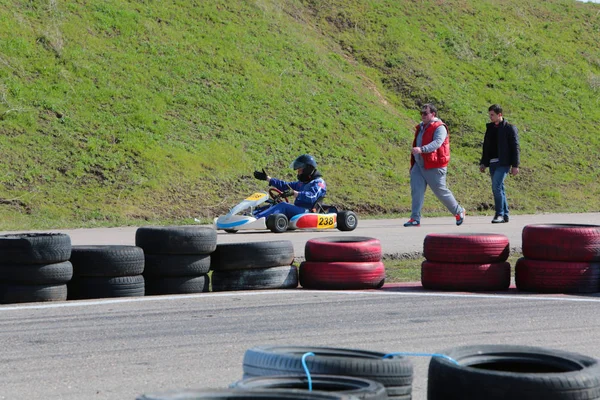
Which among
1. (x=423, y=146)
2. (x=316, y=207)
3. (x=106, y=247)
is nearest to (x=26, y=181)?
(x=316, y=207)

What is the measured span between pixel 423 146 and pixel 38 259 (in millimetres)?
8760

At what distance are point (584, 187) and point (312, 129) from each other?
29.3ft

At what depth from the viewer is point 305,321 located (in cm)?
770

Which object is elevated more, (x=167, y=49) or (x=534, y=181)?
(x=167, y=49)

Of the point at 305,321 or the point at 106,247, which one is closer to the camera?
the point at 305,321

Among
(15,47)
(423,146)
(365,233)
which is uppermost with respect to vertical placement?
(15,47)

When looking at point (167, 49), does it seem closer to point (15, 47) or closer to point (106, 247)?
point (15, 47)

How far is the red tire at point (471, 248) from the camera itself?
9.55 meters

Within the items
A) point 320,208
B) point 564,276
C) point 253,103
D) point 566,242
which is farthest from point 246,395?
point 253,103

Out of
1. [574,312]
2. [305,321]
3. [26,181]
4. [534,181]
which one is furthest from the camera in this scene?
[534,181]

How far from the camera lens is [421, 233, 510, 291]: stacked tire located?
377 inches

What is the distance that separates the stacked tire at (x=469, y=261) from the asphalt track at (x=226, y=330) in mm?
189

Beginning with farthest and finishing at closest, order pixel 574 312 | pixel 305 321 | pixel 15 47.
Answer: pixel 15 47 < pixel 574 312 < pixel 305 321

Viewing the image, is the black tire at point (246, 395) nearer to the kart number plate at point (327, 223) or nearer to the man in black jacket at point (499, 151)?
the kart number plate at point (327, 223)
